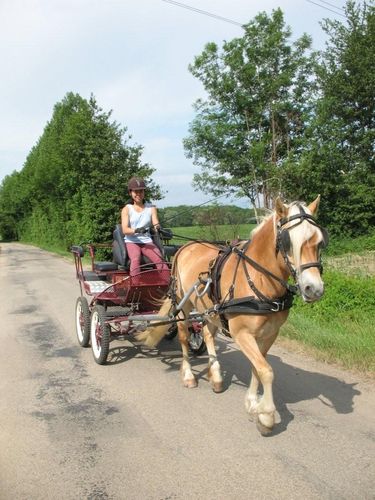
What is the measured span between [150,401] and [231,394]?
34.4 inches

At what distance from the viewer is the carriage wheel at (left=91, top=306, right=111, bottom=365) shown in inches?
244

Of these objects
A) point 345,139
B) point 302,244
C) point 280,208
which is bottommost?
point 302,244

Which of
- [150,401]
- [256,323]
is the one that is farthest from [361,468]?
[150,401]

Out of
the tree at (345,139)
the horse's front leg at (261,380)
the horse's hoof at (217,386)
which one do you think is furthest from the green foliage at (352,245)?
the horse's front leg at (261,380)

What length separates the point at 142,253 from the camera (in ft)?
22.5

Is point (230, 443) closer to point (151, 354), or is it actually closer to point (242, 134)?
point (151, 354)

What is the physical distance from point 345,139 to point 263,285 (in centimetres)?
1986

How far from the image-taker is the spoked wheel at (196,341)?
6.70 meters

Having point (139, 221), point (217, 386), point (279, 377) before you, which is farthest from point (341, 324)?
point (139, 221)

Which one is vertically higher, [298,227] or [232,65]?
[232,65]

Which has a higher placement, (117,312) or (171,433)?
(117,312)

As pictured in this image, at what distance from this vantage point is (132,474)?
11.6ft

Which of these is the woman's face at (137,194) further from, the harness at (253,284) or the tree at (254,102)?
the tree at (254,102)

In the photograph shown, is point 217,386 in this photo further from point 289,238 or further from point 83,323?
point 83,323
